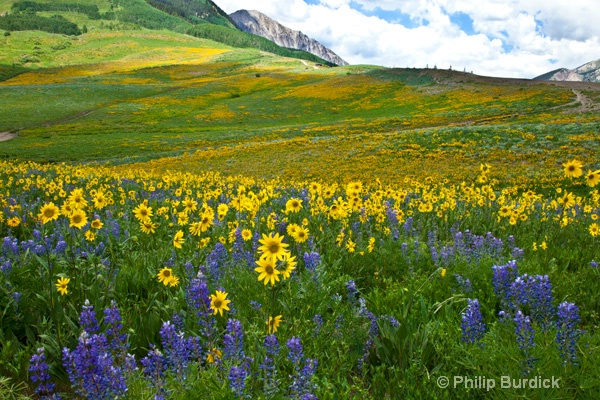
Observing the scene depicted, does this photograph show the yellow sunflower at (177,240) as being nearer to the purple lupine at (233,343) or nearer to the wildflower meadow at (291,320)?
the wildflower meadow at (291,320)

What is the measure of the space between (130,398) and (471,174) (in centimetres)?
2039

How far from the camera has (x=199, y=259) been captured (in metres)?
4.27

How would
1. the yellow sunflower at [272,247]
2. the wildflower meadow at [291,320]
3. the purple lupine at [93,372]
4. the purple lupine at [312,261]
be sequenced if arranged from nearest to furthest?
the purple lupine at [93,372] → the wildflower meadow at [291,320] → the yellow sunflower at [272,247] → the purple lupine at [312,261]

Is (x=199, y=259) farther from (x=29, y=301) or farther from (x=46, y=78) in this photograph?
(x=46, y=78)

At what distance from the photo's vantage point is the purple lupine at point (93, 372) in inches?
72.6

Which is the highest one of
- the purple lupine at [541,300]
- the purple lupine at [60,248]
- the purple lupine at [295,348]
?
the purple lupine at [541,300]

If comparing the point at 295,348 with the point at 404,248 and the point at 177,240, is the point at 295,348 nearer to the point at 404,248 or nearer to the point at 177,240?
the point at 177,240

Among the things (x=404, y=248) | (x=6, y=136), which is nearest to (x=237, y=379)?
(x=404, y=248)

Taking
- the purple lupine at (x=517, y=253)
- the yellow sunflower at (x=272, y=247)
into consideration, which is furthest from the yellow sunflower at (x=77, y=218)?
the purple lupine at (x=517, y=253)

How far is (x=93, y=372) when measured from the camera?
188cm

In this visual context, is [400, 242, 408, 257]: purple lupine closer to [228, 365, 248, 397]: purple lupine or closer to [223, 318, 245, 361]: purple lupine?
[223, 318, 245, 361]: purple lupine

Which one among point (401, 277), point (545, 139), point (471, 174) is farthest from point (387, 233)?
point (545, 139)

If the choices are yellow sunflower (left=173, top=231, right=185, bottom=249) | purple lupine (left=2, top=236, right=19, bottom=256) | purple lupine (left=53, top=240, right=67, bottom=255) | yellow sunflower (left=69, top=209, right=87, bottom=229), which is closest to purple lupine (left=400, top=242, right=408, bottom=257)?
yellow sunflower (left=173, top=231, right=185, bottom=249)

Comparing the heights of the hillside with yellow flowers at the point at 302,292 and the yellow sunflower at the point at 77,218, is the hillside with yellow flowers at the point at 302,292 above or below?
below
